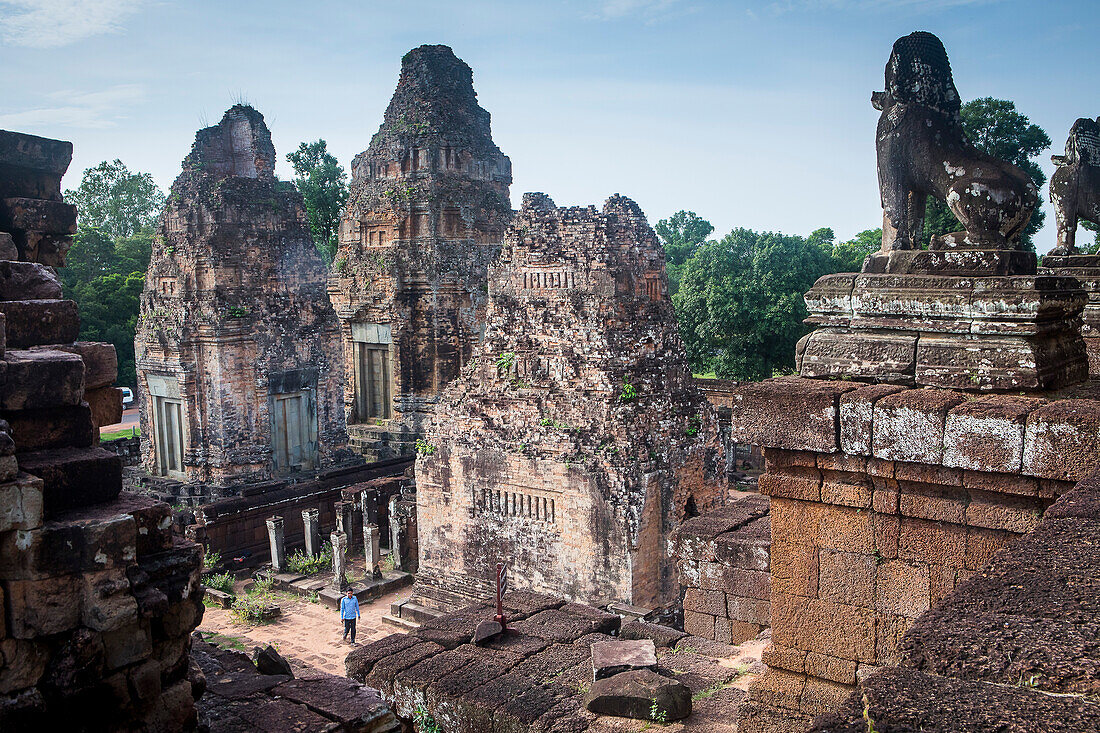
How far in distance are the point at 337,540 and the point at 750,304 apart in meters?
18.2

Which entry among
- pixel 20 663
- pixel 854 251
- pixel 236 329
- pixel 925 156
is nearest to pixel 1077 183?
pixel 925 156

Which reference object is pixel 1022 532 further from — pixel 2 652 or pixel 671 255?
pixel 671 255

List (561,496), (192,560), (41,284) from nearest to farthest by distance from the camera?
(192,560) < (41,284) < (561,496)

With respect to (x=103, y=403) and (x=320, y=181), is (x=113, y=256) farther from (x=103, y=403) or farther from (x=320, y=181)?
(x=103, y=403)

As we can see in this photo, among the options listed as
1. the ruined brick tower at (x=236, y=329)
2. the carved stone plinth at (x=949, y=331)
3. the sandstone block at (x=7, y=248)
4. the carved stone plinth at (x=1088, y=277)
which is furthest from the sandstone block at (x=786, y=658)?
the ruined brick tower at (x=236, y=329)

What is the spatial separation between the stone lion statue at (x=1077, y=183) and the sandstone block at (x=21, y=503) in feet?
30.8

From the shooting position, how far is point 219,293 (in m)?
18.3


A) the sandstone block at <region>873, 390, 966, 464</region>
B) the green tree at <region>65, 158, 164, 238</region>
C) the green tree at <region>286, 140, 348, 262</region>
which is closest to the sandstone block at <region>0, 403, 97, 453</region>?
the sandstone block at <region>873, 390, 966, 464</region>

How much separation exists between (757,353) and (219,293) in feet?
59.1

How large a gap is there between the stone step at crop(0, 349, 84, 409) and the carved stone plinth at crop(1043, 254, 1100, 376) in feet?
24.9

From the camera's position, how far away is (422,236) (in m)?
21.1

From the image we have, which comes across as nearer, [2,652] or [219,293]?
[2,652]

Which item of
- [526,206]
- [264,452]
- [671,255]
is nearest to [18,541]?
[526,206]

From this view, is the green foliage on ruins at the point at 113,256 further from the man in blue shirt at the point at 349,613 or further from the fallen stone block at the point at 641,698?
the fallen stone block at the point at 641,698
